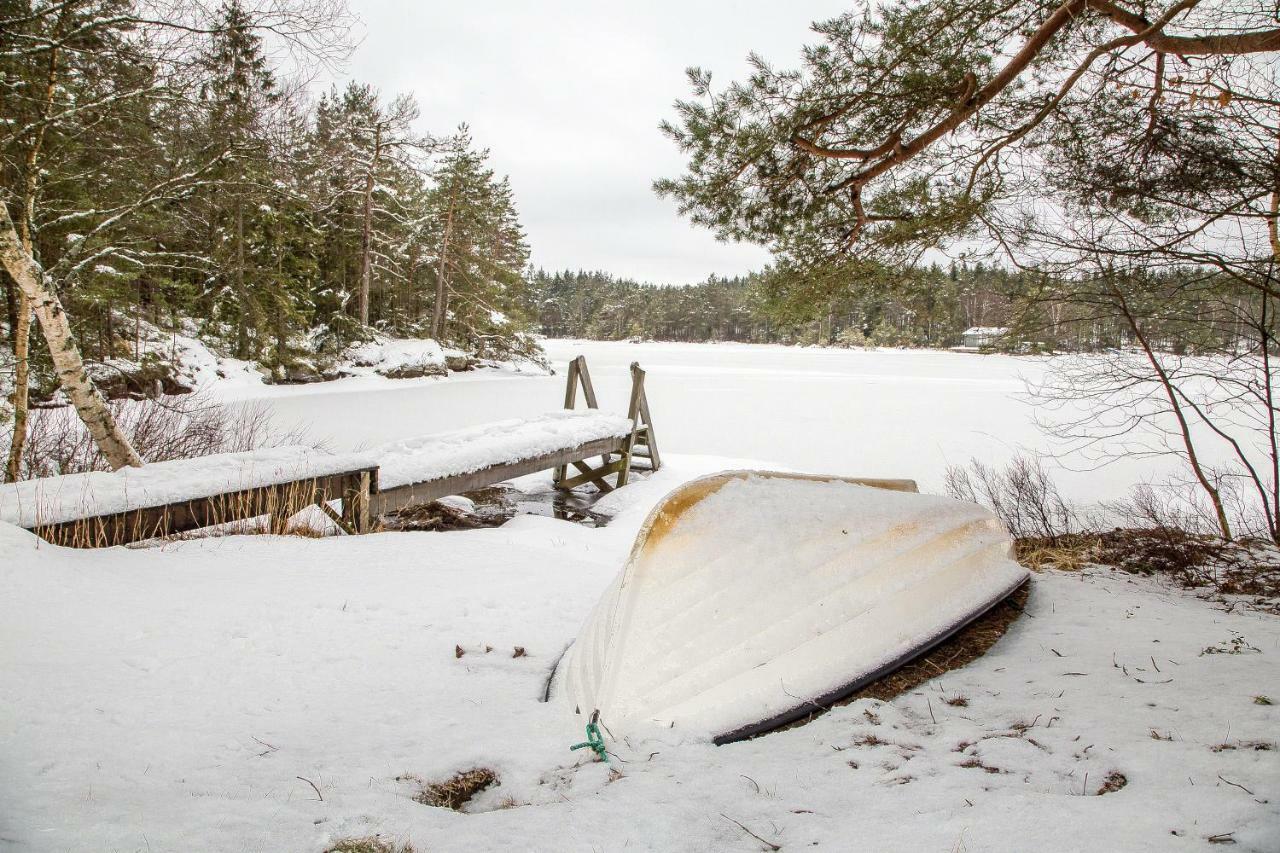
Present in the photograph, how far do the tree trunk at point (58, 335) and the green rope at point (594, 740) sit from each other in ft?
17.9

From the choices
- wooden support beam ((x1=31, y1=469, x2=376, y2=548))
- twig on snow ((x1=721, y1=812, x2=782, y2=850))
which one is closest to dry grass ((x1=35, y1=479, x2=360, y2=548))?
wooden support beam ((x1=31, y1=469, x2=376, y2=548))

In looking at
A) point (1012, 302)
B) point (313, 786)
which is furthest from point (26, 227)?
point (1012, 302)

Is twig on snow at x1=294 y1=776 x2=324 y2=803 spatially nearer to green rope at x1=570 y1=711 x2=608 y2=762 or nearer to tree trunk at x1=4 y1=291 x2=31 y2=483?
green rope at x1=570 y1=711 x2=608 y2=762

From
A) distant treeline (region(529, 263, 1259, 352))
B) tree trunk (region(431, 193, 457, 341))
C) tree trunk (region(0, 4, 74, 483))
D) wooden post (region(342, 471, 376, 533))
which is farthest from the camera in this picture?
tree trunk (region(431, 193, 457, 341))

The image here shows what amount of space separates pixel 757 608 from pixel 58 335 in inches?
235

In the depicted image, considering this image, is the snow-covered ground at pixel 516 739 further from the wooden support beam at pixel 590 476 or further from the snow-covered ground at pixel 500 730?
the wooden support beam at pixel 590 476

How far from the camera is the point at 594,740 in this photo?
179 cm

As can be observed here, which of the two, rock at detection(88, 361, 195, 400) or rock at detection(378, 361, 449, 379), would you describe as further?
rock at detection(378, 361, 449, 379)

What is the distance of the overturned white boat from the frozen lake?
15.6ft

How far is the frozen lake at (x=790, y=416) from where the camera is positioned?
1006cm

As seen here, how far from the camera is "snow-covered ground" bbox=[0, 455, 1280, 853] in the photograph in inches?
51.3

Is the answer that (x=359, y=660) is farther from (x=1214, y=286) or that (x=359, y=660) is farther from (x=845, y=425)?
(x=845, y=425)

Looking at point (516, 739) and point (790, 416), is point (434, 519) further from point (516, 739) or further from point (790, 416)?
point (790, 416)

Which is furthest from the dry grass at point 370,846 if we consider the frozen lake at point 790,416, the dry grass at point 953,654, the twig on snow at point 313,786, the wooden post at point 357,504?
the frozen lake at point 790,416
